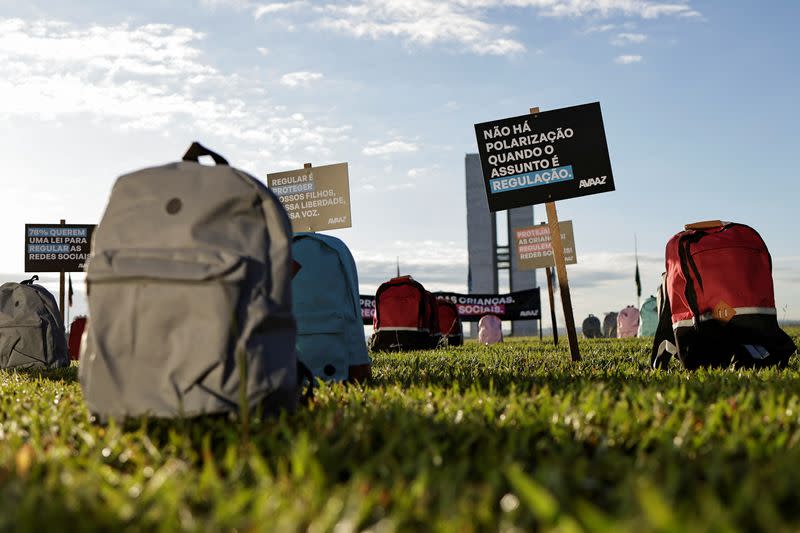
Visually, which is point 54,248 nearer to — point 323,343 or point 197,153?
point 323,343

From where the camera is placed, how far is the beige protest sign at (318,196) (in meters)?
7.94

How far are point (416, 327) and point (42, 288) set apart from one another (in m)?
4.57

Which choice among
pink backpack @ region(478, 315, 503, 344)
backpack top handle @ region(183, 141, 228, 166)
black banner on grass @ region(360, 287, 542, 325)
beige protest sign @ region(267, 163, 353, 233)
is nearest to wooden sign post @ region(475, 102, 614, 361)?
beige protest sign @ region(267, 163, 353, 233)

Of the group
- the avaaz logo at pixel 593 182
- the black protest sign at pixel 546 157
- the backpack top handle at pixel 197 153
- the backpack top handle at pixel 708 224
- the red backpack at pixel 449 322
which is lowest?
the red backpack at pixel 449 322

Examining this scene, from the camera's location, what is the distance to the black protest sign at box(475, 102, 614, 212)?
6227mm

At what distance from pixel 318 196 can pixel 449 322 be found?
4.62 metres

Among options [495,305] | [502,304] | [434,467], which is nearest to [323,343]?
[434,467]

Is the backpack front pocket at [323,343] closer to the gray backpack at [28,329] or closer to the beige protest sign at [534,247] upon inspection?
the gray backpack at [28,329]

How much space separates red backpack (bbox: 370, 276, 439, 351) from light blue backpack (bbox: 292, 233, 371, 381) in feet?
18.2

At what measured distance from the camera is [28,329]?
6.39 meters

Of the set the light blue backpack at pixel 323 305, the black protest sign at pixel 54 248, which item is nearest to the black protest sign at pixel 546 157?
the light blue backpack at pixel 323 305

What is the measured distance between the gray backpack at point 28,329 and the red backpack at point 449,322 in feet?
21.5

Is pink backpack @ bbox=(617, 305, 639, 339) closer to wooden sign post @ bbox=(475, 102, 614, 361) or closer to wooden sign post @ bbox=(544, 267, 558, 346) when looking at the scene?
wooden sign post @ bbox=(544, 267, 558, 346)

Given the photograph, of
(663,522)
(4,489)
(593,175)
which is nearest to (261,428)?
(4,489)
